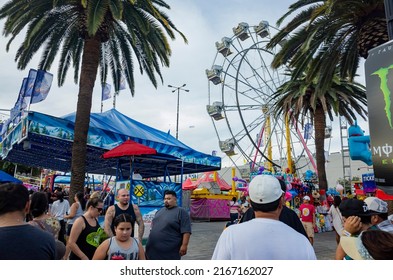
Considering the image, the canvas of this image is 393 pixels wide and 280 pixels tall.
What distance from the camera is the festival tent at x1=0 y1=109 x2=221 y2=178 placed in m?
10.2

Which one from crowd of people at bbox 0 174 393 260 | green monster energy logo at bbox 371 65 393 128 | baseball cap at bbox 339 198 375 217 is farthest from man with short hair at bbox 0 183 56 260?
green monster energy logo at bbox 371 65 393 128

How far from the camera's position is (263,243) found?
1844mm

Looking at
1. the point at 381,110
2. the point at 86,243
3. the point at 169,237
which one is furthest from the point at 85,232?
the point at 381,110

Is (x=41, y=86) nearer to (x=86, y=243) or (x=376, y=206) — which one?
(x=86, y=243)

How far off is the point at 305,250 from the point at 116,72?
1253 centimetres

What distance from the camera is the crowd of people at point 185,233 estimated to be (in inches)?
73.7

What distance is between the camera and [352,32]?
9461 mm

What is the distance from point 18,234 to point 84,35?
874 centimetres

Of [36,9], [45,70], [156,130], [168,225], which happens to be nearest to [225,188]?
[156,130]

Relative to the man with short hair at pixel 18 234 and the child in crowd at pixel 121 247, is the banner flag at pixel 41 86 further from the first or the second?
the man with short hair at pixel 18 234

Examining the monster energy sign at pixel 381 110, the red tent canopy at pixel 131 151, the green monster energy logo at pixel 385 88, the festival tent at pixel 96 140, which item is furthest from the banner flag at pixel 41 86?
the green monster energy logo at pixel 385 88

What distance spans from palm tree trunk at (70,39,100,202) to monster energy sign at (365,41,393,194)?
22.6ft

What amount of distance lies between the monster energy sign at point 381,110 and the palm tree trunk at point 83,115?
6897 millimetres

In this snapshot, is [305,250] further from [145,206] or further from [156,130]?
[156,130]
